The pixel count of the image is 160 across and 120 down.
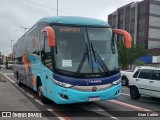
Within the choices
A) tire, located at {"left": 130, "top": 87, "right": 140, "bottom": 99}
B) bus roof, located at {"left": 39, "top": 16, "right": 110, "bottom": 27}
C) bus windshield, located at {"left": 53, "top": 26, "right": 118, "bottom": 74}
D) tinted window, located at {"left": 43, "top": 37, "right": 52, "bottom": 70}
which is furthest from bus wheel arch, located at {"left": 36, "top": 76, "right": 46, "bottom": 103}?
tire, located at {"left": 130, "top": 87, "right": 140, "bottom": 99}

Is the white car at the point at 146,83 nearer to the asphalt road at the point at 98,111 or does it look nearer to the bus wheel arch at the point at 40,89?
the asphalt road at the point at 98,111

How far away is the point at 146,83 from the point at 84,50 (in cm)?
449

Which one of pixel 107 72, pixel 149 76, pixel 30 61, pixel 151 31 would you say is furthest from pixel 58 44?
pixel 151 31

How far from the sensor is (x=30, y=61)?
43.5 feet

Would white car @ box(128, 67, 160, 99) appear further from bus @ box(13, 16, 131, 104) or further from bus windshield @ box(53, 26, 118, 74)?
bus windshield @ box(53, 26, 118, 74)

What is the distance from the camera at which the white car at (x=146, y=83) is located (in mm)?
11828

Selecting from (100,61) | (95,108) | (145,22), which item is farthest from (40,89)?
(145,22)

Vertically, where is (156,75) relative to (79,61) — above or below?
below

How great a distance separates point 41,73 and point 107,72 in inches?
112

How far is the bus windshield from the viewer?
353 inches

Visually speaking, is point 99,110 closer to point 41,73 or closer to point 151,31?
point 41,73

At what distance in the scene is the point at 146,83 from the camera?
1238cm

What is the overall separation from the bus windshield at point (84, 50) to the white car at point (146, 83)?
3.17 meters

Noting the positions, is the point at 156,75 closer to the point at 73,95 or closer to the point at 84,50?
the point at 84,50
